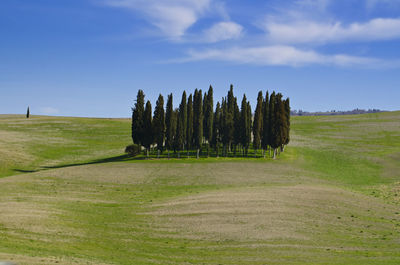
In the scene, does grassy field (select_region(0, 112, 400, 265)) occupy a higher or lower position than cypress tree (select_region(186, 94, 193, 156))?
lower

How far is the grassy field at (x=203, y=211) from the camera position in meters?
28.1

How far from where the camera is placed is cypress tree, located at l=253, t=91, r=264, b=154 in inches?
3661

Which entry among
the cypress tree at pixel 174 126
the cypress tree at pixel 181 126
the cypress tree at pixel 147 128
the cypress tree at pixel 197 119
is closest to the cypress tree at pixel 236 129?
the cypress tree at pixel 197 119

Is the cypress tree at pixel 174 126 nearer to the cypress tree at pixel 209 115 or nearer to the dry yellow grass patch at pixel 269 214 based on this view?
the cypress tree at pixel 209 115

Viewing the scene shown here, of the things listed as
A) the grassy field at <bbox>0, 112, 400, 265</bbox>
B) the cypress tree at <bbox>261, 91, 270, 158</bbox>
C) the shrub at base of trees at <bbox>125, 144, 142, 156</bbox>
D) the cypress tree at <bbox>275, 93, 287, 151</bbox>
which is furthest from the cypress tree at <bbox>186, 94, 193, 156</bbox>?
the cypress tree at <bbox>275, 93, 287, 151</bbox>

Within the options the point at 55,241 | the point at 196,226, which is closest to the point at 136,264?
the point at 55,241

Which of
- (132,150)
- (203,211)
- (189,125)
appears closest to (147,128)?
(132,150)

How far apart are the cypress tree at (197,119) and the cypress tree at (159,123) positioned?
8.16m

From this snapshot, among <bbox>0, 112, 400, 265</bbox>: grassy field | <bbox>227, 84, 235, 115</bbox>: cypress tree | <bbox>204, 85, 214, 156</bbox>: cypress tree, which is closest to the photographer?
<bbox>0, 112, 400, 265</bbox>: grassy field

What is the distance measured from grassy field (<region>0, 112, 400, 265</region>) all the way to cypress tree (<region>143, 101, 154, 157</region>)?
6.05 meters

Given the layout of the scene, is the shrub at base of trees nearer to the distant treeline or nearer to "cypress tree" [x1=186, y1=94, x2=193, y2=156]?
the distant treeline

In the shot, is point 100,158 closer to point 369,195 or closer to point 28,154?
point 28,154

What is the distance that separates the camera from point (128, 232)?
113 ft

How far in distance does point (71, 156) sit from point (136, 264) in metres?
79.5
